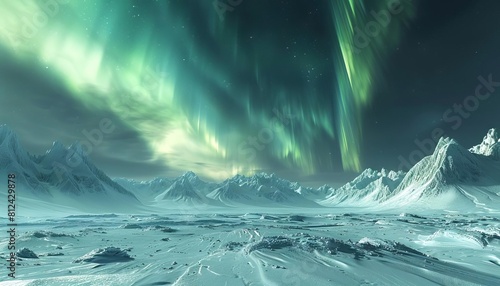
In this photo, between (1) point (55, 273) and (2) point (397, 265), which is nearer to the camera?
(1) point (55, 273)

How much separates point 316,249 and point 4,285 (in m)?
21.8

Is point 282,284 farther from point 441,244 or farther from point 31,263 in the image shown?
point 441,244

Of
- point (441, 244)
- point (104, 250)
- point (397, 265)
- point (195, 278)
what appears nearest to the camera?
point (195, 278)

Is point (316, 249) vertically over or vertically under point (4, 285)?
over

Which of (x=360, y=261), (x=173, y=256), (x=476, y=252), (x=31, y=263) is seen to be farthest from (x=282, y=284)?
(x=476, y=252)

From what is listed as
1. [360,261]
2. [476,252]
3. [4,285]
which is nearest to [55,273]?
[4,285]

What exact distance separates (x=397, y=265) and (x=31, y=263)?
27.5 metres

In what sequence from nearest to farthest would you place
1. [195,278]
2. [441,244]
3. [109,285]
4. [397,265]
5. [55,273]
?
[109,285], [195,278], [55,273], [397,265], [441,244]

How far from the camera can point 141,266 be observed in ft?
75.2

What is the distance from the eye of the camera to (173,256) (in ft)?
91.1

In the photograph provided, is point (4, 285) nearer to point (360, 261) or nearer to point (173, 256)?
point (173, 256)

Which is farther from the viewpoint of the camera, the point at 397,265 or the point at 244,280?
the point at 397,265

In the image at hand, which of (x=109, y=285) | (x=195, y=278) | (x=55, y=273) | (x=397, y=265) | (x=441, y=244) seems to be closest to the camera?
(x=109, y=285)

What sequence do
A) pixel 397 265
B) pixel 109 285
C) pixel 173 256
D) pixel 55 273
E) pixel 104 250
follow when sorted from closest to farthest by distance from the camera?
pixel 109 285 → pixel 55 273 → pixel 397 265 → pixel 104 250 → pixel 173 256
